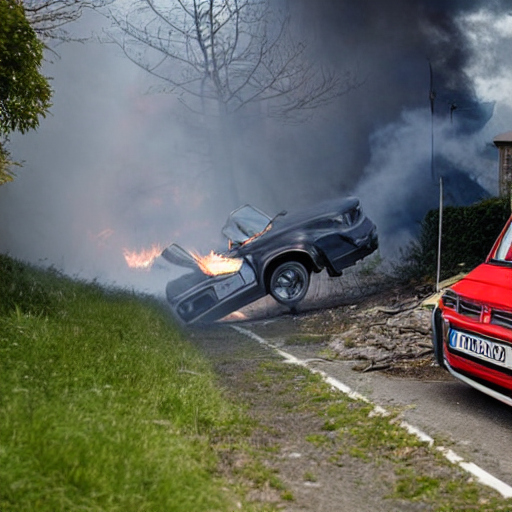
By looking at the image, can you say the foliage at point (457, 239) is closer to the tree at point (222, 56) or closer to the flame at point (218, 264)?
the flame at point (218, 264)

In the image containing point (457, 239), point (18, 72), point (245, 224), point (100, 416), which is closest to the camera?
point (100, 416)

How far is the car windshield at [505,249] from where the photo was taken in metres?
7.54

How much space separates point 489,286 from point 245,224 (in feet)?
27.3

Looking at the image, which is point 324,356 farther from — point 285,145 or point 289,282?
point 285,145

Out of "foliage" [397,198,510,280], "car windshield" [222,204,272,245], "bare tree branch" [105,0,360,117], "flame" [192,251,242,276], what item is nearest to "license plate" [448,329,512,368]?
"flame" [192,251,242,276]

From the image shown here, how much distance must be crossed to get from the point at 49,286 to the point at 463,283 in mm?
7246

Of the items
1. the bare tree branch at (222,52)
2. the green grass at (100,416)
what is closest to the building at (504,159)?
the bare tree branch at (222,52)

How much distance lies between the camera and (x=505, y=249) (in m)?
7.62

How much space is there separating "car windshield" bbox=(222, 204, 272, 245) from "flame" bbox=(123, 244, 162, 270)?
1.44 m

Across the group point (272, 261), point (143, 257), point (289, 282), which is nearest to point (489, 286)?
point (272, 261)

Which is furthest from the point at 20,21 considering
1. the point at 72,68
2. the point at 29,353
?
the point at 72,68

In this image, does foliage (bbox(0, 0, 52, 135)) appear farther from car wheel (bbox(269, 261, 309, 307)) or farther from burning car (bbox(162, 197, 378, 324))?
car wheel (bbox(269, 261, 309, 307))

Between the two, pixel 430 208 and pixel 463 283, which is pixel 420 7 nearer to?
pixel 430 208

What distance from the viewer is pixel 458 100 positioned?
658 inches
